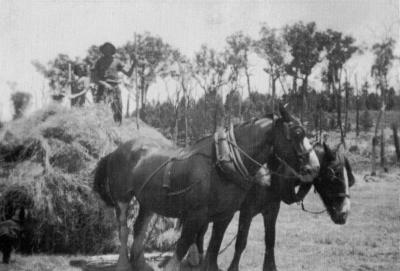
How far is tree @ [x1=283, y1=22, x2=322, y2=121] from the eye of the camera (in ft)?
126

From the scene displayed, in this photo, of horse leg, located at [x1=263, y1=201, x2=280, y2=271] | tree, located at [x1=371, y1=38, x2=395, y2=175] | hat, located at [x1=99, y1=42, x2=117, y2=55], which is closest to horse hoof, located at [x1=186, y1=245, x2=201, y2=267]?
horse leg, located at [x1=263, y1=201, x2=280, y2=271]

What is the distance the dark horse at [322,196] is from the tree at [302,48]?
110 ft

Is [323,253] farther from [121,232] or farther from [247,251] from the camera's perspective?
[121,232]

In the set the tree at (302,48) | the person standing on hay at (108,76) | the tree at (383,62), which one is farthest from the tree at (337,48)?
the person standing on hay at (108,76)

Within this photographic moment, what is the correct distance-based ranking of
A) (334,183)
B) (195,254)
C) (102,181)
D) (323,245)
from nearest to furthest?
(334,183) < (195,254) < (102,181) < (323,245)

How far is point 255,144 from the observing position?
4316 millimetres

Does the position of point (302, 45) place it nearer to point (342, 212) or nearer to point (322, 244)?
point (322, 244)

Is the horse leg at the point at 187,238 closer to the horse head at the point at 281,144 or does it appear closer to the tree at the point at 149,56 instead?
the horse head at the point at 281,144

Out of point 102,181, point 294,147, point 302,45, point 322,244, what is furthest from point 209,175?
point 302,45

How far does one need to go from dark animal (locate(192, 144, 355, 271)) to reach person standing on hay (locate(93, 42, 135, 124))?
366 cm

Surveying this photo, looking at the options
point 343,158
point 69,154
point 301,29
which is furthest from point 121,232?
point 301,29

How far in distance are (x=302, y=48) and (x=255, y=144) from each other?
3565 centimetres

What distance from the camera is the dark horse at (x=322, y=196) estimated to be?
16.7 ft

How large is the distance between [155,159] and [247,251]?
3153mm
